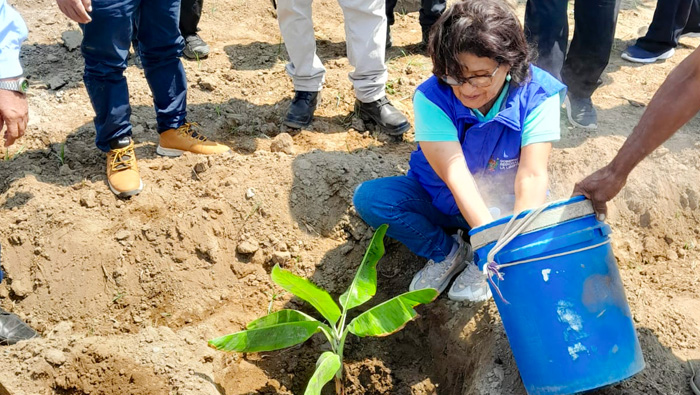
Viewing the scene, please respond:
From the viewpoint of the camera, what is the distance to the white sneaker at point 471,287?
9.05ft

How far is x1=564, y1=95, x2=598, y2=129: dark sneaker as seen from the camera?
379cm

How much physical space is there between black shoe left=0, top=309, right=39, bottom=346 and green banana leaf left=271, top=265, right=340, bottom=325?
3.80 ft

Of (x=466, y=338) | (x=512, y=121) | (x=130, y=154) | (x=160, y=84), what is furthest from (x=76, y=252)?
(x=512, y=121)

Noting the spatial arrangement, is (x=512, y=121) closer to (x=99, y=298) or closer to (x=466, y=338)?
(x=466, y=338)

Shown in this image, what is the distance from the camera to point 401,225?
279 centimetres

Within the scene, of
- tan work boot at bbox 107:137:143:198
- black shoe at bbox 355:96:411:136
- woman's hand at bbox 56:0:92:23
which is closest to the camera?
woman's hand at bbox 56:0:92:23

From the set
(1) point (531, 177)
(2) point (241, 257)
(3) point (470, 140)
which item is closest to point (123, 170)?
(2) point (241, 257)

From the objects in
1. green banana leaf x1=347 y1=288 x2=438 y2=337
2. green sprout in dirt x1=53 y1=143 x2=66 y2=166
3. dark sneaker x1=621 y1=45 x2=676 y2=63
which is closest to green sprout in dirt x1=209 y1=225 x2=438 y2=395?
green banana leaf x1=347 y1=288 x2=438 y2=337

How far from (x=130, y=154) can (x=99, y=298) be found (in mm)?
754

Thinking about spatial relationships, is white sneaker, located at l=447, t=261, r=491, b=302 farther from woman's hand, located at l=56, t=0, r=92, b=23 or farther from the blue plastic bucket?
woman's hand, located at l=56, t=0, r=92, b=23

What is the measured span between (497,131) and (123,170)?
1.86 m

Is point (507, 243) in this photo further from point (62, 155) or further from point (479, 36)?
point (62, 155)

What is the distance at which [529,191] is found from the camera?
239 centimetres

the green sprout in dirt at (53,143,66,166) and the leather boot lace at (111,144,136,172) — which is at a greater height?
the leather boot lace at (111,144,136,172)
